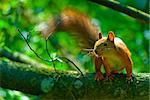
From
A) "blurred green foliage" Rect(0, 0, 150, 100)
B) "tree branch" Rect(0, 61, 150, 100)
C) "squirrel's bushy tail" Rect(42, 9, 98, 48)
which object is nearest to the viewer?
"tree branch" Rect(0, 61, 150, 100)

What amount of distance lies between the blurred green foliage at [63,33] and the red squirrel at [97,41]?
523 millimetres

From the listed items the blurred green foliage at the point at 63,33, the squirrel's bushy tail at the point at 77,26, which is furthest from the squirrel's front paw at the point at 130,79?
the blurred green foliage at the point at 63,33

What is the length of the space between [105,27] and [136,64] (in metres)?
0.47

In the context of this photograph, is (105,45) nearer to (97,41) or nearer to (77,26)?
(97,41)

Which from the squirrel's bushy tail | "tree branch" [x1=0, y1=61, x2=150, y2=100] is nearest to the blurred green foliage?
the squirrel's bushy tail

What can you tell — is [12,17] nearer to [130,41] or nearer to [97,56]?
[130,41]

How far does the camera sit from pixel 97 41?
2.23 meters

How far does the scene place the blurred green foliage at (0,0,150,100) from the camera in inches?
131

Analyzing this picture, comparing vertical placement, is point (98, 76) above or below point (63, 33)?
below

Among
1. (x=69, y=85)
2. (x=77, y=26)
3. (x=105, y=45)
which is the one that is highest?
(x=77, y=26)

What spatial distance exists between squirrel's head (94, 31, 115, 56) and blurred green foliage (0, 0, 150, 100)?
1045 mm

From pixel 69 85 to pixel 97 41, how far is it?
0.22 m

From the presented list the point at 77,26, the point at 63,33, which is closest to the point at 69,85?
the point at 77,26

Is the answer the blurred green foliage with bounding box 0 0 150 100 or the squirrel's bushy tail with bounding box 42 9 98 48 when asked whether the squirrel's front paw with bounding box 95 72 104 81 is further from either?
the blurred green foliage with bounding box 0 0 150 100
